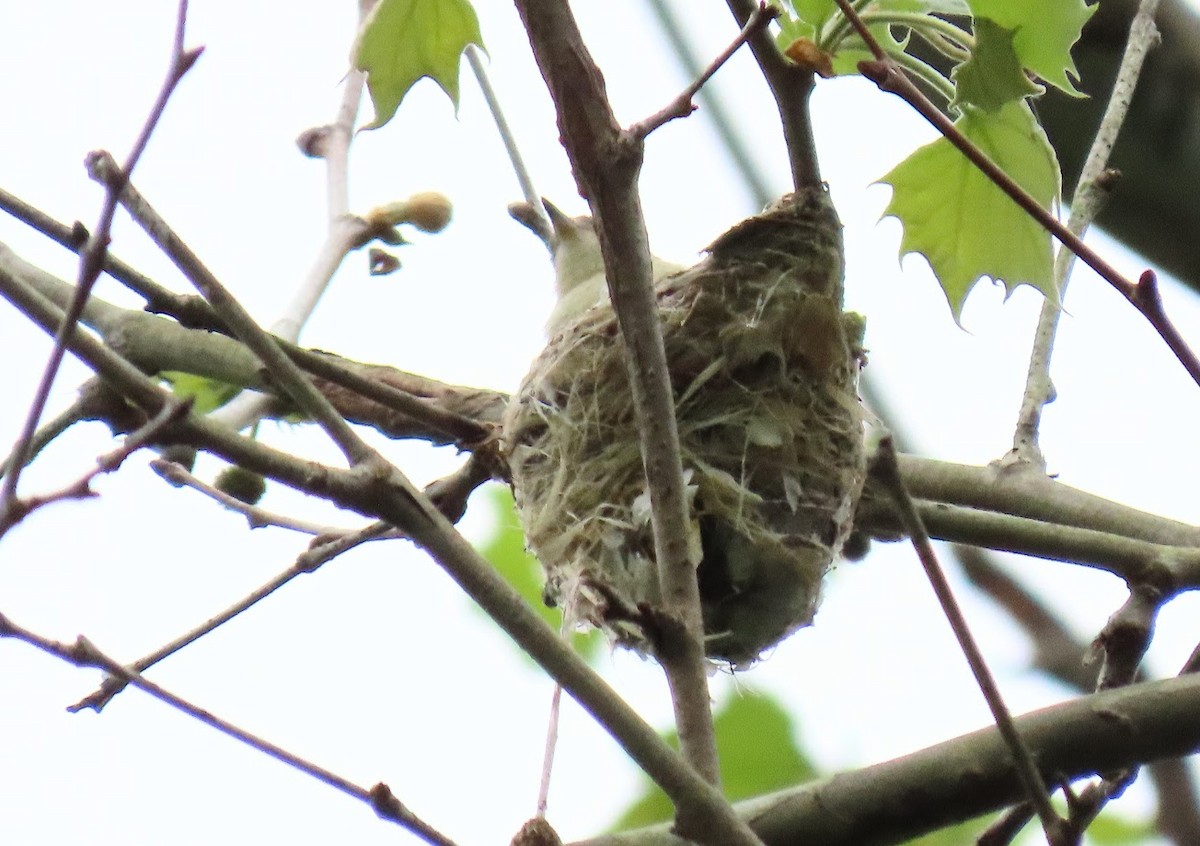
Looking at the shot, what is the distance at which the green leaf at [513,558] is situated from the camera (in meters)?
2.82

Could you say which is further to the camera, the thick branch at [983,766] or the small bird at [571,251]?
the small bird at [571,251]

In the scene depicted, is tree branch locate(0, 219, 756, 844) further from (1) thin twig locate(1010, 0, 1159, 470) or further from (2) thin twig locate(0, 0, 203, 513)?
(1) thin twig locate(1010, 0, 1159, 470)

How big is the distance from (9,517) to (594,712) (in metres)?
0.52

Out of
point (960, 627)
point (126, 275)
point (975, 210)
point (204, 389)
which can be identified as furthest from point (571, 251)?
point (960, 627)

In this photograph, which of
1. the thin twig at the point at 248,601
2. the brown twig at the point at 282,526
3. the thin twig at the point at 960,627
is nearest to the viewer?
the thin twig at the point at 960,627

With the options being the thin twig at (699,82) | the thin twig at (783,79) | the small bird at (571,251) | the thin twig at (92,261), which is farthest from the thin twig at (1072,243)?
the small bird at (571,251)

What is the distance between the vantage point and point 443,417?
216 cm

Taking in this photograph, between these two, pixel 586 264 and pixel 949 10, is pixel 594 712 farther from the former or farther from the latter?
pixel 586 264

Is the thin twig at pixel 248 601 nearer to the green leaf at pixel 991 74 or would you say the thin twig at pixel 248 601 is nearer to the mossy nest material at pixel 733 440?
the mossy nest material at pixel 733 440

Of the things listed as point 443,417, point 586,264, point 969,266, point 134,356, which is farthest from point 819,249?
point 586,264

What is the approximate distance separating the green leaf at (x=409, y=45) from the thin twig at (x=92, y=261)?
0.98 metres

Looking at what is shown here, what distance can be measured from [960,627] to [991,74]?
3.16 ft

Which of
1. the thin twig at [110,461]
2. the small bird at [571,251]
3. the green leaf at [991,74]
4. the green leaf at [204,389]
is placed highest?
the small bird at [571,251]

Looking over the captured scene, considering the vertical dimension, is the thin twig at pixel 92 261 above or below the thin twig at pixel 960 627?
above
